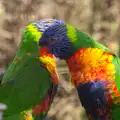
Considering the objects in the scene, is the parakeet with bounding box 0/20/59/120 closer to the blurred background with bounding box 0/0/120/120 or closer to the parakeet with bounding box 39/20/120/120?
the parakeet with bounding box 39/20/120/120

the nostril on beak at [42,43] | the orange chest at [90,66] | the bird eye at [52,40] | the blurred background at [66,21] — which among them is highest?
the bird eye at [52,40]

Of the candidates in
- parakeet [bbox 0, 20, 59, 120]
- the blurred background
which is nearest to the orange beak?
parakeet [bbox 0, 20, 59, 120]

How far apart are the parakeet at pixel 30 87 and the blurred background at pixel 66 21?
827mm

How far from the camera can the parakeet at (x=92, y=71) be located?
1409 mm

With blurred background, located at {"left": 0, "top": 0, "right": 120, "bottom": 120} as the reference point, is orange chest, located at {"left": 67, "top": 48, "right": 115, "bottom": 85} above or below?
above

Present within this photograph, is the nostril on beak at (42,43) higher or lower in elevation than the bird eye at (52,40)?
lower

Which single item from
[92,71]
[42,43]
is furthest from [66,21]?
[92,71]

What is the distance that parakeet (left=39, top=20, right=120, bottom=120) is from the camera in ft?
4.62

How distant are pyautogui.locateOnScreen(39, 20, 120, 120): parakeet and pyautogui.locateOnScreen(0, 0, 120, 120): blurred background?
878 millimetres

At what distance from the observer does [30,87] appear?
146 cm

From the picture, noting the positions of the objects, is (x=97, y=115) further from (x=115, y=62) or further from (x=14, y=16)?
(x=14, y=16)

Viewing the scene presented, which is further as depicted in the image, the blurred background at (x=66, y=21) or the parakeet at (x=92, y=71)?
the blurred background at (x=66, y=21)

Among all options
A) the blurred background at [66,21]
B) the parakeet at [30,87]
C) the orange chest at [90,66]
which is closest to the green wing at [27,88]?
the parakeet at [30,87]

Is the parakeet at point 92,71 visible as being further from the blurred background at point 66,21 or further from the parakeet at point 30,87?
the blurred background at point 66,21
